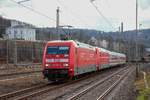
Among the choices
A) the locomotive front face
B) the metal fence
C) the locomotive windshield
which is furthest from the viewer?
the metal fence

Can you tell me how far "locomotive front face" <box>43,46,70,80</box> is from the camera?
1115 inches

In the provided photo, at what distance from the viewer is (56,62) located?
28.7 m

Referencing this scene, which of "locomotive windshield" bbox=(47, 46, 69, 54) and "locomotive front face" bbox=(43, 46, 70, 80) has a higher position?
"locomotive windshield" bbox=(47, 46, 69, 54)

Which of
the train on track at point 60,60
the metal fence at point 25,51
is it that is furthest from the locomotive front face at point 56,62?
the metal fence at point 25,51

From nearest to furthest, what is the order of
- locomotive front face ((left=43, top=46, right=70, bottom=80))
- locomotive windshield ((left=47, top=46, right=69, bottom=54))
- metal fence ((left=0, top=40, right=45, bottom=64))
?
1. locomotive front face ((left=43, top=46, right=70, bottom=80))
2. locomotive windshield ((left=47, top=46, right=69, bottom=54))
3. metal fence ((left=0, top=40, right=45, bottom=64))

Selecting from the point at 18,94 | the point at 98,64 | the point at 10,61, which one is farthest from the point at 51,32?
the point at 18,94

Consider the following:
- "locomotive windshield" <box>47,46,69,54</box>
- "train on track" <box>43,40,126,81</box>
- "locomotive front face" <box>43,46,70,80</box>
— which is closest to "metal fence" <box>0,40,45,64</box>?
"train on track" <box>43,40,126,81</box>

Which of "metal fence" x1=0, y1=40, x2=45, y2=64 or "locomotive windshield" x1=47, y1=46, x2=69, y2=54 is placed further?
"metal fence" x1=0, y1=40, x2=45, y2=64

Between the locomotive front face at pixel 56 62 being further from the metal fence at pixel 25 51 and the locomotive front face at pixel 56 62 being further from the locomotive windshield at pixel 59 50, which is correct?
the metal fence at pixel 25 51

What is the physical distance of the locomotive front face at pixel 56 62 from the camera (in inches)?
1115

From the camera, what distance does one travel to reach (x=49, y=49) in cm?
2947

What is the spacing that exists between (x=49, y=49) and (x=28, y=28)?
108 m

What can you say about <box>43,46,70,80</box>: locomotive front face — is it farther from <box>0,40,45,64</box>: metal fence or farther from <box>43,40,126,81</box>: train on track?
<box>0,40,45,64</box>: metal fence

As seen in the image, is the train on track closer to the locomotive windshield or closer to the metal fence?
the locomotive windshield
